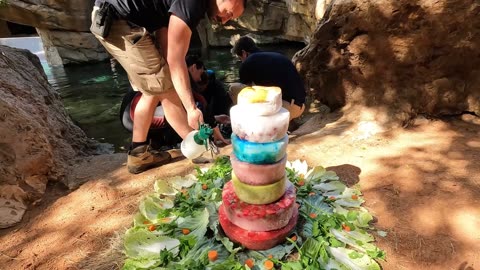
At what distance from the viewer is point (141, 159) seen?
3.29 meters

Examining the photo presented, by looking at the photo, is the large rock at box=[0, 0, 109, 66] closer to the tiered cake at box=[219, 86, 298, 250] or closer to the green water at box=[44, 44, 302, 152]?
the green water at box=[44, 44, 302, 152]

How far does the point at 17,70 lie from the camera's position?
480cm

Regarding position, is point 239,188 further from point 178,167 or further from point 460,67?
point 460,67

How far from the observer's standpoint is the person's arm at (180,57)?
89.2 inches

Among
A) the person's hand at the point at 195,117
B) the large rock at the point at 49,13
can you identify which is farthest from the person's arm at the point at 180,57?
the large rock at the point at 49,13

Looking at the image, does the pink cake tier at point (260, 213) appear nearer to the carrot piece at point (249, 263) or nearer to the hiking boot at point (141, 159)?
the carrot piece at point (249, 263)

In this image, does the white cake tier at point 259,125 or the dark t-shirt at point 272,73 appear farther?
the dark t-shirt at point 272,73

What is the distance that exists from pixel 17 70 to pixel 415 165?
509cm

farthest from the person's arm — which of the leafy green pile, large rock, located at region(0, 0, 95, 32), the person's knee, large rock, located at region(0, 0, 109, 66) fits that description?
large rock, located at region(0, 0, 109, 66)

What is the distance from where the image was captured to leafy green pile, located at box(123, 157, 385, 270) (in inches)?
75.8

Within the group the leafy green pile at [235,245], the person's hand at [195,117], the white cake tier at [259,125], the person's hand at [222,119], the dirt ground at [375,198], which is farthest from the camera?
the person's hand at [222,119]

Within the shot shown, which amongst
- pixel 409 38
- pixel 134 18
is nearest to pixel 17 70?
pixel 134 18

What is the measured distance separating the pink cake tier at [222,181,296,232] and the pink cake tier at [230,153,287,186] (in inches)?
5.8

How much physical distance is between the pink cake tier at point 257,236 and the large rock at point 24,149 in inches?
73.0
